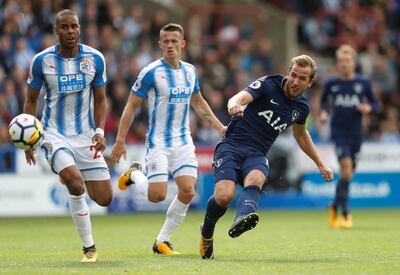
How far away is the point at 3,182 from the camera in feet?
64.6

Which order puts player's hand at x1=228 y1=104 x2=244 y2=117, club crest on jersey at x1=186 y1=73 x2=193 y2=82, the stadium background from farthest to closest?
the stadium background
club crest on jersey at x1=186 y1=73 x2=193 y2=82
player's hand at x1=228 y1=104 x2=244 y2=117

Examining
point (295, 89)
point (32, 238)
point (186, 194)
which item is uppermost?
point (295, 89)

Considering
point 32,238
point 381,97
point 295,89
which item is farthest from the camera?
point 381,97

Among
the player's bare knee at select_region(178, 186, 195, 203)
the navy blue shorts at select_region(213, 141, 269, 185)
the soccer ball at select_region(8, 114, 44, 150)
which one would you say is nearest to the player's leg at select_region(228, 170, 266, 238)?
the navy blue shorts at select_region(213, 141, 269, 185)

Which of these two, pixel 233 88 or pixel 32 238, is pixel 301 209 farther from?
pixel 32 238

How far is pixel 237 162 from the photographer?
1043 centimetres

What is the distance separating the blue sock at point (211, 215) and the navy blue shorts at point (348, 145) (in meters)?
6.40

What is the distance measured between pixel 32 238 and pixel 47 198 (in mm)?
5421

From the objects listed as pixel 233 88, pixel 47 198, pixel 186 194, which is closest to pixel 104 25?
pixel 233 88

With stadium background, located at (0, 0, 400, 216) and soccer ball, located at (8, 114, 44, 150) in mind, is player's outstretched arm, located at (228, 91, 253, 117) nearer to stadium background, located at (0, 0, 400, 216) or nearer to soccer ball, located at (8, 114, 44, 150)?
soccer ball, located at (8, 114, 44, 150)

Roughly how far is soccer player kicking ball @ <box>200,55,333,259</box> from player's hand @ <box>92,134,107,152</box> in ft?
3.80

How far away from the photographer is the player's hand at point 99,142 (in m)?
10.4

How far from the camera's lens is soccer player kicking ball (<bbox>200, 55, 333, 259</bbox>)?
10.3 metres

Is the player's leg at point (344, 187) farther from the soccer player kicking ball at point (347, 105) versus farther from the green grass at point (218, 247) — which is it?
the green grass at point (218, 247)
